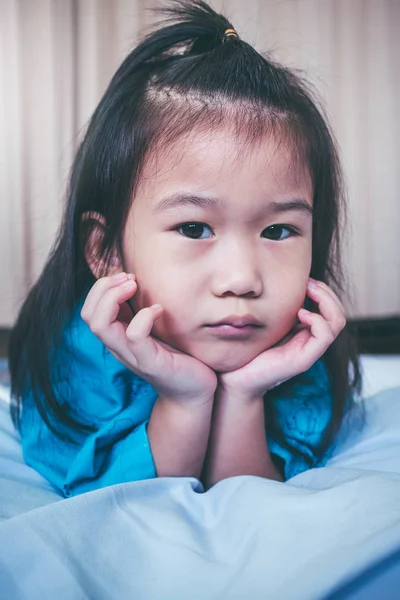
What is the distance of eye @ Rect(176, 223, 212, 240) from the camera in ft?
2.44

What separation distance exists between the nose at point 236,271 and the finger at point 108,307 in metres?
0.12

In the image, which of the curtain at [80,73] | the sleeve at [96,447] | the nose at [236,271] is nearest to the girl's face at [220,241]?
the nose at [236,271]

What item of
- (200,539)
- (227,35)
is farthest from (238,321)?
(227,35)

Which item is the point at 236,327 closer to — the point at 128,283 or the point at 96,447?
the point at 128,283

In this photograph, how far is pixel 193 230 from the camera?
75 cm

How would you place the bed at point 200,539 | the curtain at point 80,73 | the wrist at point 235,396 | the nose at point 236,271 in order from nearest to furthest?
the bed at point 200,539 → the nose at point 236,271 → the wrist at point 235,396 → the curtain at point 80,73

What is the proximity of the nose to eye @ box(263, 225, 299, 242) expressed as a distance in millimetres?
54

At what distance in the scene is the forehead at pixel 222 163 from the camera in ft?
2.37

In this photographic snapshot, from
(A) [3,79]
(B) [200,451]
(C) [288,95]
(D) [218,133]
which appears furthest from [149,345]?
(A) [3,79]

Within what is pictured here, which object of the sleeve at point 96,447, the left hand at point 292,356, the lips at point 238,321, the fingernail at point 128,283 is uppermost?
the fingernail at point 128,283

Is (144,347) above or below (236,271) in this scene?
below

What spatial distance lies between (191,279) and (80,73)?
6.36 ft

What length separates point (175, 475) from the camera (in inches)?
31.5

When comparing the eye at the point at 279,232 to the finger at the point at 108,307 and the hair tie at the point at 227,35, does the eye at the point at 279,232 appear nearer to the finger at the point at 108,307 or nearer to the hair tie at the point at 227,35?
the finger at the point at 108,307
